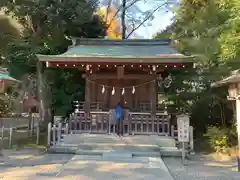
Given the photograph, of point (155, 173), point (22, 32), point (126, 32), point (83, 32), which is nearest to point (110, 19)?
point (126, 32)

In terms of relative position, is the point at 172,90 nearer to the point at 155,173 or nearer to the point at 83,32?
the point at 83,32

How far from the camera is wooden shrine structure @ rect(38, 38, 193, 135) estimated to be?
10500 mm

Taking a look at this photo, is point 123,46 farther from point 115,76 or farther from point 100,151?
point 100,151

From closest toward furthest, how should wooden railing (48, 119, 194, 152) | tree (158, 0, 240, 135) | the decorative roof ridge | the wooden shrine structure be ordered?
1. tree (158, 0, 240, 135)
2. wooden railing (48, 119, 194, 152)
3. the wooden shrine structure
4. the decorative roof ridge

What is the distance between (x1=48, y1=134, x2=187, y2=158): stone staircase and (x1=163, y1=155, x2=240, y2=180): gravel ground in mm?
585

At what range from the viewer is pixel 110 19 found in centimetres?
2672

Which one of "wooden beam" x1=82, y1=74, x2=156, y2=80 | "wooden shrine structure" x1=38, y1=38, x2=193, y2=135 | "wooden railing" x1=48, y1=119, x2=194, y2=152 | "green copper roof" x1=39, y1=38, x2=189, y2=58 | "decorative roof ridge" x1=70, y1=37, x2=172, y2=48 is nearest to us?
"wooden railing" x1=48, y1=119, x2=194, y2=152

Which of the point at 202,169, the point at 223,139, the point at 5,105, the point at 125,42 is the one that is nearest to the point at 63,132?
the point at 202,169

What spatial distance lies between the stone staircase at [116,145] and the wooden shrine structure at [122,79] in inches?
22.5

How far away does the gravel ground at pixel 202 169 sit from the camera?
21.3 ft

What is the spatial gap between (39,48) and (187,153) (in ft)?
28.3

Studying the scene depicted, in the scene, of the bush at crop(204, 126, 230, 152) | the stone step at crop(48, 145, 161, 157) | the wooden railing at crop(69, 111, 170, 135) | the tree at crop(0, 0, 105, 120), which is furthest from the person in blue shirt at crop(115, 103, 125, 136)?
the tree at crop(0, 0, 105, 120)

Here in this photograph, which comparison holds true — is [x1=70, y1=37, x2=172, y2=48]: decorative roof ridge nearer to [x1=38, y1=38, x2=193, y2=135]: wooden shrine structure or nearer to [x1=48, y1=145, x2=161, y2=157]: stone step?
[x1=38, y1=38, x2=193, y2=135]: wooden shrine structure

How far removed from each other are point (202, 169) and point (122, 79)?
5.96 m
